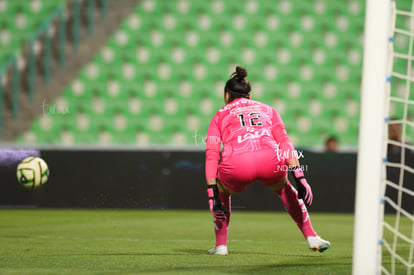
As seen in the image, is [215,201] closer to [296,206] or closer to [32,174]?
[296,206]

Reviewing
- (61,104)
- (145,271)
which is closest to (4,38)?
(61,104)

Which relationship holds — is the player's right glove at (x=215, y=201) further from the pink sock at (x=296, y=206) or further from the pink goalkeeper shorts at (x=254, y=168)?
the pink sock at (x=296, y=206)

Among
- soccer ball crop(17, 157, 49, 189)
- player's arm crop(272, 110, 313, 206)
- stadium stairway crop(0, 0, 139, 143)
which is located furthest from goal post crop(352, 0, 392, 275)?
stadium stairway crop(0, 0, 139, 143)

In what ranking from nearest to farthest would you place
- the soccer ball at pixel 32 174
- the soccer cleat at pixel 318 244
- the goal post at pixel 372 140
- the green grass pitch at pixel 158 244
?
the goal post at pixel 372 140
the green grass pitch at pixel 158 244
the soccer cleat at pixel 318 244
the soccer ball at pixel 32 174

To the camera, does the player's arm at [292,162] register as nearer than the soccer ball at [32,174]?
Yes

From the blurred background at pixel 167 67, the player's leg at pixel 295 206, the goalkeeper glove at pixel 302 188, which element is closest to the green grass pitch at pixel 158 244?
the player's leg at pixel 295 206

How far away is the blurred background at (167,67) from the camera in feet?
43.0

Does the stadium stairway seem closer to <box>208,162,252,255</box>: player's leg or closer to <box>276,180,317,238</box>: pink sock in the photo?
<box>208,162,252,255</box>: player's leg

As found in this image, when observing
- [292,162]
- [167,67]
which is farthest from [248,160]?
[167,67]

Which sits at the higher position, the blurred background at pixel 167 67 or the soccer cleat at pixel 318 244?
the blurred background at pixel 167 67

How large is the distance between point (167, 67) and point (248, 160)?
843cm

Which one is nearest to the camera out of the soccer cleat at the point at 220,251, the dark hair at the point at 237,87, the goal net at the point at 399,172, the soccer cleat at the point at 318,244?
the soccer cleat at the point at 318,244

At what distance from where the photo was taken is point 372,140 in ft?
12.7

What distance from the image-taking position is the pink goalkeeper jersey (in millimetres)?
5492
